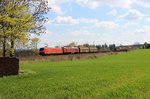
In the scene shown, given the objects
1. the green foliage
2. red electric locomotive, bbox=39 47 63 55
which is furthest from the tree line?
red electric locomotive, bbox=39 47 63 55

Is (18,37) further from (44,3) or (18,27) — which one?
(44,3)

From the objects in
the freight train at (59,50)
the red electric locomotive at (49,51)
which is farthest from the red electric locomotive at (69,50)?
the red electric locomotive at (49,51)

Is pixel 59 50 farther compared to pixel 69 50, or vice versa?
pixel 69 50

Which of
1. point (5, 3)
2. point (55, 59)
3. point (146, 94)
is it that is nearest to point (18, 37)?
point (5, 3)

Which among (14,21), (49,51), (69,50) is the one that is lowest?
(49,51)

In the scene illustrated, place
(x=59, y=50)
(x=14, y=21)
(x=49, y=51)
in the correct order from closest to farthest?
1. (x=14, y=21)
2. (x=49, y=51)
3. (x=59, y=50)

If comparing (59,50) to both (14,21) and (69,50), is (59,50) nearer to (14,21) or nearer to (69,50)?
(69,50)

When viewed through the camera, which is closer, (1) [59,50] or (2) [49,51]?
(2) [49,51]

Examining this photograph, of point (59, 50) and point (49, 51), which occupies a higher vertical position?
point (59, 50)

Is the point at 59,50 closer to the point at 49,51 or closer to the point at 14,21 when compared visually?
the point at 49,51

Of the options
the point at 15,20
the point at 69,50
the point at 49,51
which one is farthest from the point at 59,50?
the point at 15,20

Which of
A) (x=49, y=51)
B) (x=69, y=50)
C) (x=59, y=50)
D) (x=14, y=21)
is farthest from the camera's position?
(x=69, y=50)

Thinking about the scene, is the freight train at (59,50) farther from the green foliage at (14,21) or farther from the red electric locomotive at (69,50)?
the green foliage at (14,21)

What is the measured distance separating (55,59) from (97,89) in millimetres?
55923
